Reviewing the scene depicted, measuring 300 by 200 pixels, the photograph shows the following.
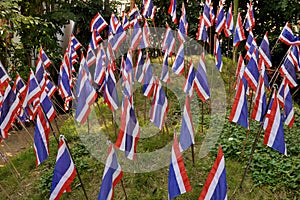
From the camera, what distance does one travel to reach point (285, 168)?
4.44 meters

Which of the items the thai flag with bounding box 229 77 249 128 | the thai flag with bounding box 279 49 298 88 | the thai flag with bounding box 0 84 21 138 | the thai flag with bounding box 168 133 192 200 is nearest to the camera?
the thai flag with bounding box 168 133 192 200

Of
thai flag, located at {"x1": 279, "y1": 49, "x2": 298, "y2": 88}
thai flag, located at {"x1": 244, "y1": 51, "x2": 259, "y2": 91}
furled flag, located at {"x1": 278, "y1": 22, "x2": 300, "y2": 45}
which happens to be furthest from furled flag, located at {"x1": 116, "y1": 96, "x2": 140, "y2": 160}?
furled flag, located at {"x1": 278, "y1": 22, "x2": 300, "y2": 45}

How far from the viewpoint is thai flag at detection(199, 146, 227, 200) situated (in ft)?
9.24

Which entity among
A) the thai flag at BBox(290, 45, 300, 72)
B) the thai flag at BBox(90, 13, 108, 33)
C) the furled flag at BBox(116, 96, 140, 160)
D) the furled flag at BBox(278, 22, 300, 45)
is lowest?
the furled flag at BBox(116, 96, 140, 160)

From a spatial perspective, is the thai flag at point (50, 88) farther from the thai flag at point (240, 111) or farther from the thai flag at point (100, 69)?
the thai flag at point (240, 111)

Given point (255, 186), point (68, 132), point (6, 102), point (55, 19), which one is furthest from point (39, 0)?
point (255, 186)

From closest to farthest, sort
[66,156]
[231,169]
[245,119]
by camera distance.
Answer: [66,156] → [245,119] → [231,169]

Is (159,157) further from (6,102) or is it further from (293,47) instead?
(293,47)

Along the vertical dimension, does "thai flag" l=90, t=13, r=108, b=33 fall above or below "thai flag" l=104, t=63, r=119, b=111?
above

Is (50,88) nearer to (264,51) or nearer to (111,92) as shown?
(111,92)

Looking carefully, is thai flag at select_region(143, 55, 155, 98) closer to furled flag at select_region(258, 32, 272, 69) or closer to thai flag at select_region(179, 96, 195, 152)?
thai flag at select_region(179, 96, 195, 152)

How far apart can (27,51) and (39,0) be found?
1476 millimetres

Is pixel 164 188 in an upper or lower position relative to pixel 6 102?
lower

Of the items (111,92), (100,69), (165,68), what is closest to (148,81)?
(165,68)
